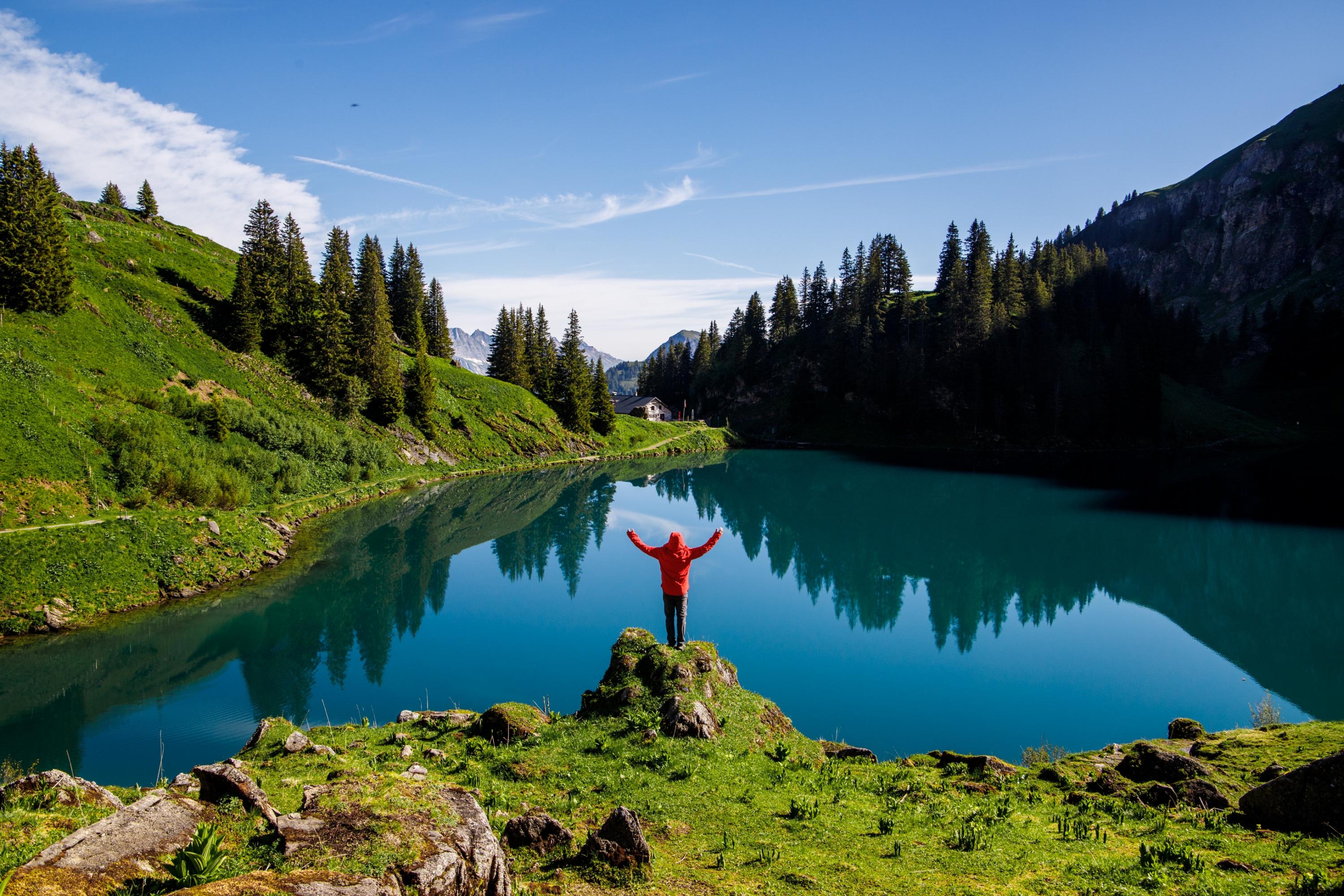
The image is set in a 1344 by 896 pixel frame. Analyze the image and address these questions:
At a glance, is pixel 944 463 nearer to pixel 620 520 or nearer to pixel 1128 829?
pixel 620 520

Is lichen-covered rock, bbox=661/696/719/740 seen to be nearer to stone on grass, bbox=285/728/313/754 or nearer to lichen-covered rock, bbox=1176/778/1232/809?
stone on grass, bbox=285/728/313/754

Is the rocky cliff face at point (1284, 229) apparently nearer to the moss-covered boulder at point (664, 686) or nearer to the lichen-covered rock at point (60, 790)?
the moss-covered boulder at point (664, 686)

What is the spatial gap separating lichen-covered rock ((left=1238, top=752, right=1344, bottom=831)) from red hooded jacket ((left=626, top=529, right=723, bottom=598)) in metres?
9.61

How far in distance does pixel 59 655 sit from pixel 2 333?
2755cm

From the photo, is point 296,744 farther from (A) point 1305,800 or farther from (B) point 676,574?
(A) point 1305,800

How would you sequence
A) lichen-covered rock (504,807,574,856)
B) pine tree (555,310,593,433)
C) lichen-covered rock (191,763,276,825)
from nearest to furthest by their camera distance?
1. lichen-covered rock (191,763,276,825)
2. lichen-covered rock (504,807,574,856)
3. pine tree (555,310,593,433)

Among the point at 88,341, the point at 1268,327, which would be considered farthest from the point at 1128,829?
the point at 1268,327

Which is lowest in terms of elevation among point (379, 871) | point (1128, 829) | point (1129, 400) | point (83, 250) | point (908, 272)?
point (1128, 829)

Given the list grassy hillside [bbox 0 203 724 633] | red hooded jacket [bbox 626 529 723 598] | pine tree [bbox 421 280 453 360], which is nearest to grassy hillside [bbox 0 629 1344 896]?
red hooded jacket [bbox 626 529 723 598]

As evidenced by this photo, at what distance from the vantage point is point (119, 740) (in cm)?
1761

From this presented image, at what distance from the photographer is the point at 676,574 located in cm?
1462

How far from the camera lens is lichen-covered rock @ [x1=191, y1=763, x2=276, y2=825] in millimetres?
7383

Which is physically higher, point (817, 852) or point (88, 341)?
point (88, 341)

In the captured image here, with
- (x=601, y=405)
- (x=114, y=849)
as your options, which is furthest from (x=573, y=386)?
(x=114, y=849)
